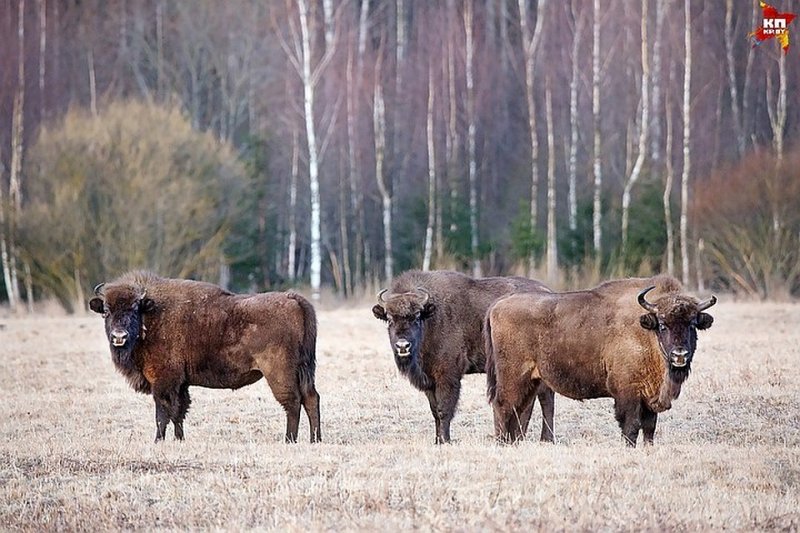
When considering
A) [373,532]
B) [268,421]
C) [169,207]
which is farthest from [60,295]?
[373,532]

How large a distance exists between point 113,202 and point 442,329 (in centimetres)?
2132

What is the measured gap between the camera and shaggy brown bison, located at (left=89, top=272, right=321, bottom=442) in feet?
44.2

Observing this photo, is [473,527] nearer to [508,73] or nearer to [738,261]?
[738,261]

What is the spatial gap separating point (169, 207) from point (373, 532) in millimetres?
26637

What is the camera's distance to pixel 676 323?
11.9m

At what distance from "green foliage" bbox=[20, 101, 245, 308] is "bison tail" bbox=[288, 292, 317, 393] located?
2040 cm

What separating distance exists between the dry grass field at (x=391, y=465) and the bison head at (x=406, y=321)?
3.34ft

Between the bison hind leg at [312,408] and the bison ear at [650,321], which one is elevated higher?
the bison ear at [650,321]

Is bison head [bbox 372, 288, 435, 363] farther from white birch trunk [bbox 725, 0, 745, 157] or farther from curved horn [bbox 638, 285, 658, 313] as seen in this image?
white birch trunk [bbox 725, 0, 745, 157]

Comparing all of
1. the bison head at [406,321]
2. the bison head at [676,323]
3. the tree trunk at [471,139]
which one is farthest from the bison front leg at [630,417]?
the tree trunk at [471,139]

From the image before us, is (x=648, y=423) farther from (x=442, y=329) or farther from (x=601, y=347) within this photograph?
(x=442, y=329)

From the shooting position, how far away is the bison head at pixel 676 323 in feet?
38.8

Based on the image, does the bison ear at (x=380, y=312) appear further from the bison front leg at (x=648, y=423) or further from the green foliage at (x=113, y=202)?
the green foliage at (x=113, y=202)

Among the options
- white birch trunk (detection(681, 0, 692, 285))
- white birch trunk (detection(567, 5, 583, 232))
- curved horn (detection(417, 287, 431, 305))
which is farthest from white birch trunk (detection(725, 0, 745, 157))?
curved horn (detection(417, 287, 431, 305))
